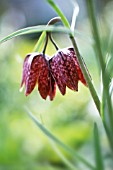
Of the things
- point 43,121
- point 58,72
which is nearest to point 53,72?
point 58,72

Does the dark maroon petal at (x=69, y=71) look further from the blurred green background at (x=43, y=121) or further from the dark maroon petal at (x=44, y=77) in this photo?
the blurred green background at (x=43, y=121)

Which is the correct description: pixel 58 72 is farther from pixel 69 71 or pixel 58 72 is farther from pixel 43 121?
pixel 43 121

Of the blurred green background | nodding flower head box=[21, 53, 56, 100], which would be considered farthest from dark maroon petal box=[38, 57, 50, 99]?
the blurred green background

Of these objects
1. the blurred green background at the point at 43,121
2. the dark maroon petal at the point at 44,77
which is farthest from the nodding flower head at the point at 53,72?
the blurred green background at the point at 43,121

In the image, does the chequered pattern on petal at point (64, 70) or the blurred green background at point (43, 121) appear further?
the blurred green background at point (43, 121)

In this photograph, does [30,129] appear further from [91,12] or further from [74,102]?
[91,12]

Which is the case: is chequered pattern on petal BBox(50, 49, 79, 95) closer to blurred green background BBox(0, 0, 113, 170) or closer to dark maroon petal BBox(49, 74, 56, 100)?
dark maroon petal BBox(49, 74, 56, 100)
